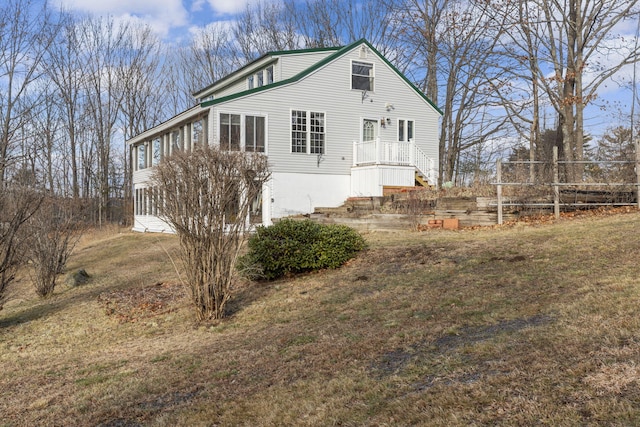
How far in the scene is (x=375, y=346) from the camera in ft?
16.6

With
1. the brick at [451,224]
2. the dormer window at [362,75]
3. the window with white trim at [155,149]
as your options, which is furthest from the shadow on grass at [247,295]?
the window with white trim at [155,149]

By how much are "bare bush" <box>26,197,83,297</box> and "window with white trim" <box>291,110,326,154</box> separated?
913cm

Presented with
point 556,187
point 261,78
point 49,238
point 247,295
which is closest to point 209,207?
point 247,295

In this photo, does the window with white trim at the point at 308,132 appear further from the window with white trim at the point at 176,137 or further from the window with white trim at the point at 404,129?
the window with white trim at the point at 176,137

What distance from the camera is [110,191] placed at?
36281mm

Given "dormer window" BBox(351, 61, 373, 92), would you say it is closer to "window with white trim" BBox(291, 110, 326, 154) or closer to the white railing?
"window with white trim" BBox(291, 110, 326, 154)

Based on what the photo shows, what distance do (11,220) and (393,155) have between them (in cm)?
1438

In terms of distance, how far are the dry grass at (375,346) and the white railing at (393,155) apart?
1048cm

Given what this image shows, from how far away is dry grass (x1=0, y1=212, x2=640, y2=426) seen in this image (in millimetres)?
3494

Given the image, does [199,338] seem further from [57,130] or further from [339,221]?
[57,130]

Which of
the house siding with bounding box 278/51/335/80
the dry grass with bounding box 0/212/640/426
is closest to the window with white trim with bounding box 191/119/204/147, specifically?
the house siding with bounding box 278/51/335/80

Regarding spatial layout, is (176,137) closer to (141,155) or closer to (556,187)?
(141,155)

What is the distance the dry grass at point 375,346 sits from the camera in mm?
3494

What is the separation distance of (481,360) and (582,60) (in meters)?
18.5
